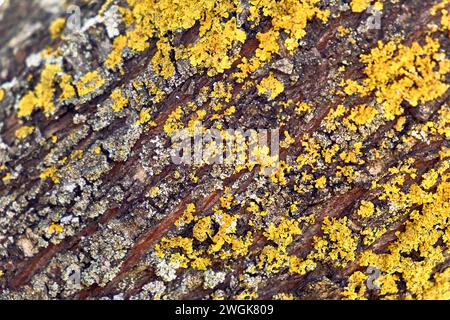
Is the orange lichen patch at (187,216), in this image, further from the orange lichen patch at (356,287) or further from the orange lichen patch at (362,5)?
the orange lichen patch at (362,5)

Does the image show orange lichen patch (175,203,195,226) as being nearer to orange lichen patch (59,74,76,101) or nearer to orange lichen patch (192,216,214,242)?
orange lichen patch (192,216,214,242)

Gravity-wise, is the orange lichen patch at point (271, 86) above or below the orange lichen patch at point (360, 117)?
above

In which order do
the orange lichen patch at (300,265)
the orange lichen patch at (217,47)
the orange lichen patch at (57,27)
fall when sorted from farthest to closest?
the orange lichen patch at (300,265) → the orange lichen patch at (57,27) → the orange lichen patch at (217,47)

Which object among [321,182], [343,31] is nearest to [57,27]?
[343,31]

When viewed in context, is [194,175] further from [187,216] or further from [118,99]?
[118,99]

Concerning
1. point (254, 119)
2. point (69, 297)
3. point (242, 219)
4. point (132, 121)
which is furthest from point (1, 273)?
point (254, 119)

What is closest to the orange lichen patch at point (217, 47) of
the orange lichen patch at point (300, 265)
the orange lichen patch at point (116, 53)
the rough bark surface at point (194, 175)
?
the rough bark surface at point (194, 175)
